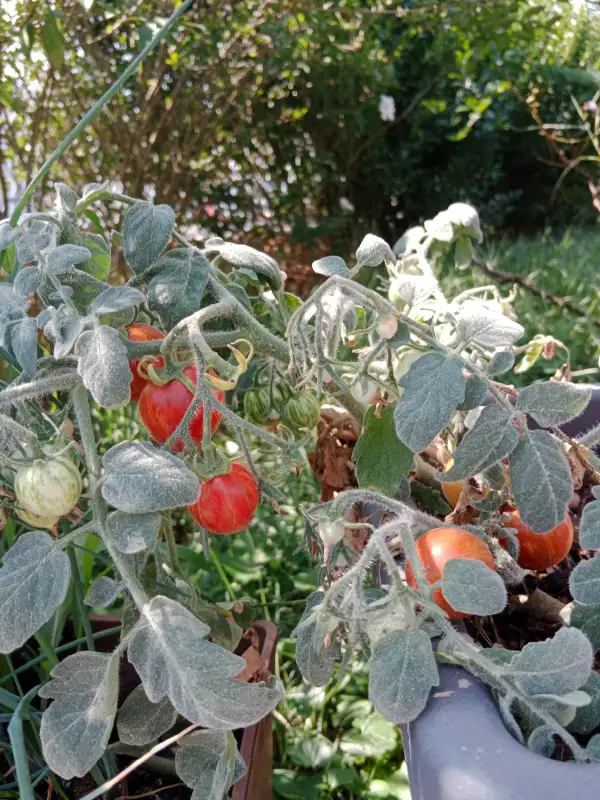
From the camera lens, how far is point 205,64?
210 cm

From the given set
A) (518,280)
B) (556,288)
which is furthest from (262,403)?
(556,288)

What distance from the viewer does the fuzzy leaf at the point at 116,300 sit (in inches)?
18.3

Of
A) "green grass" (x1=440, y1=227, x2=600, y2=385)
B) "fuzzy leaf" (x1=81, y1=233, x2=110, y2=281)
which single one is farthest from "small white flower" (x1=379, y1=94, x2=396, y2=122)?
"fuzzy leaf" (x1=81, y1=233, x2=110, y2=281)

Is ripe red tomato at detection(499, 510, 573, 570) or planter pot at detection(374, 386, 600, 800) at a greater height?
planter pot at detection(374, 386, 600, 800)

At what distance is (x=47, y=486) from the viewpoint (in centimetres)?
46

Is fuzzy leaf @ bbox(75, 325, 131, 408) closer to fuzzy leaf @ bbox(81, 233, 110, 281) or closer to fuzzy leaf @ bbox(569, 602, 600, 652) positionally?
fuzzy leaf @ bbox(81, 233, 110, 281)

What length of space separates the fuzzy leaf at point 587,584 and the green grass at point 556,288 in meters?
0.87

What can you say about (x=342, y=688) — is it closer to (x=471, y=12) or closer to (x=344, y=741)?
(x=344, y=741)

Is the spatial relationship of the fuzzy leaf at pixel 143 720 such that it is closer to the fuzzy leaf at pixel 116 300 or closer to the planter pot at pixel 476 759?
the planter pot at pixel 476 759

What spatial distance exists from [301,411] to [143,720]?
1.01ft

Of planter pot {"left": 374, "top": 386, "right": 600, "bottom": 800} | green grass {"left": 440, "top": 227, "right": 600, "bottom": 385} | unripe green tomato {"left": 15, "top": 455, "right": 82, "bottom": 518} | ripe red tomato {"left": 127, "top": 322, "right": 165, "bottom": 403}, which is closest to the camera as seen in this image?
planter pot {"left": 374, "top": 386, "right": 600, "bottom": 800}

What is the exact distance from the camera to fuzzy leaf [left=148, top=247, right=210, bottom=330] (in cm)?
53

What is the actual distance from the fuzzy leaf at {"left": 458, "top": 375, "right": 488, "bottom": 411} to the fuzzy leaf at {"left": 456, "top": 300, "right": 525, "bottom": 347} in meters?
0.03

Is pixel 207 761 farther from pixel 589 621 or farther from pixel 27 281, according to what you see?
pixel 27 281
